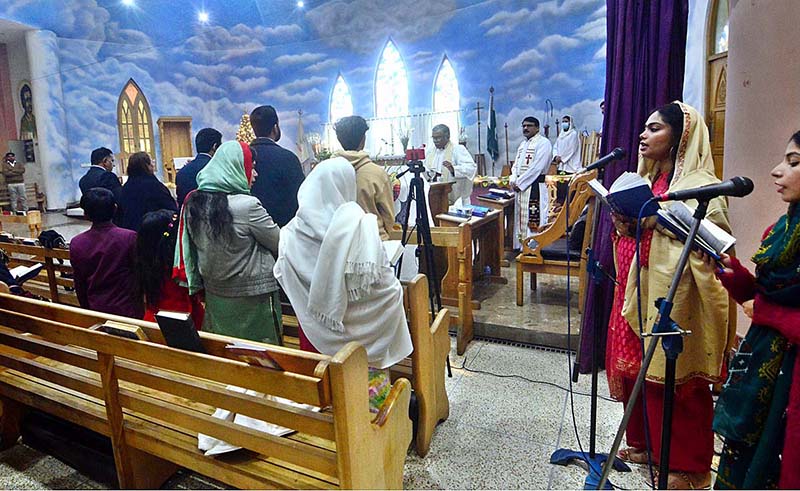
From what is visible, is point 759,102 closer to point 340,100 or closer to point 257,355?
point 257,355

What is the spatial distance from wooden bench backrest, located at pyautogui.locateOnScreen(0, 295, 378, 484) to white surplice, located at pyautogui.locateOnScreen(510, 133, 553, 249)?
185 inches

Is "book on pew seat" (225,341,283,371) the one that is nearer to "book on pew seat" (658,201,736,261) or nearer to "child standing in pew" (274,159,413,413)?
"child standing in pew" (274,159,413,413)

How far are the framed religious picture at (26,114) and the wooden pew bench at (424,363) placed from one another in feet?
40.9

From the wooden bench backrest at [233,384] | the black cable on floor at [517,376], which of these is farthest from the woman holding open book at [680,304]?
the wooden bench backrest at [233,384]

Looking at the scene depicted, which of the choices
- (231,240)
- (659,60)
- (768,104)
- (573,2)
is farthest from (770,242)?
(573,2)

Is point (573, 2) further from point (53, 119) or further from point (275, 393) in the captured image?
point (53, 119)

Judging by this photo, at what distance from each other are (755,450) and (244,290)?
6.55 feet

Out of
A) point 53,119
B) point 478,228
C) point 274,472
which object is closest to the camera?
point 274,472

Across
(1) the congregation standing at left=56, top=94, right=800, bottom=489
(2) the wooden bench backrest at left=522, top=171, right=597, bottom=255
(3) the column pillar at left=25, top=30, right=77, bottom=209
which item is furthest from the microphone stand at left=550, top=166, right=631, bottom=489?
(3) the column pillar at left=25, top=30, right=77, bottom=209

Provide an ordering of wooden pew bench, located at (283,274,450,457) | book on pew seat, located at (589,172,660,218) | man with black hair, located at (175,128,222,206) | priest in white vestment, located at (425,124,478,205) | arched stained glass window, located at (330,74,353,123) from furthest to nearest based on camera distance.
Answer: arched stained glass window, located at (330,74,353,123), priest in white vestment, located at (425,124,478,205), man with black hair, located at (175,128,222,206), wooden pew bench, located at (283,274,450,457), book on pew seat, located at (589,172,660,218)

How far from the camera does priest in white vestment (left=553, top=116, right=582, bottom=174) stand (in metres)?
8.31

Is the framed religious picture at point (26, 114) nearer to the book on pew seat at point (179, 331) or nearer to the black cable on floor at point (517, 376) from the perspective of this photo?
the black cable on floor at point (517, 376)

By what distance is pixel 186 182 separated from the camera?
3.10m

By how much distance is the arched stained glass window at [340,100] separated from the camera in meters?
11.8
